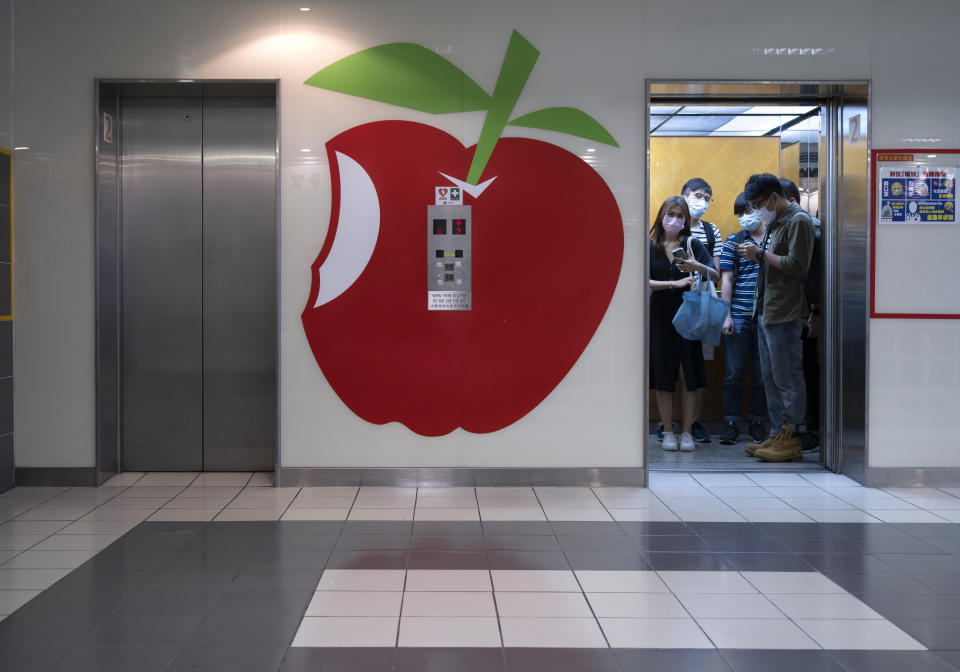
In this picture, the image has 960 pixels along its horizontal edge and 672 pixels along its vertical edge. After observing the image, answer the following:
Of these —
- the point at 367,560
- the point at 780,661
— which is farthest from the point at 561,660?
the point at 367,560

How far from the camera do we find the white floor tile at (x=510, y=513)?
14.4 ft

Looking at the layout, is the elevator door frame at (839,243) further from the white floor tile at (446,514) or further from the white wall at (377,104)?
the white floor tile at (446,514)

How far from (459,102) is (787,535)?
321 cm

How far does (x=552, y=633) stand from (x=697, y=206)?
195 inches

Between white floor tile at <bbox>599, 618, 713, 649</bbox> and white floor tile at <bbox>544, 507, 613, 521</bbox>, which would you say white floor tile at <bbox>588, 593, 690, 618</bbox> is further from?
white floor tile at <bbox>544, 507, 613, 521</bbox>

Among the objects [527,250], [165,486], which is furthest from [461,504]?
[165,486]

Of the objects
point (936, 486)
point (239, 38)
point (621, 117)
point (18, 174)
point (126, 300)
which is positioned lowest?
point (936, 486)

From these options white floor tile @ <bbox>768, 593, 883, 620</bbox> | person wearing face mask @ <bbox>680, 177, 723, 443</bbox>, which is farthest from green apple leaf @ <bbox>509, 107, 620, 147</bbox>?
white floor tile @ <bbox>768, 593, 883, 620</bbox>

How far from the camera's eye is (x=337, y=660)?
104 inches

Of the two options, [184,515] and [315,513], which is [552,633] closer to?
[315,513]

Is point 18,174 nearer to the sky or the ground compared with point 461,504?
nearer to the sky

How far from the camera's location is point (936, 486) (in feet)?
17.1

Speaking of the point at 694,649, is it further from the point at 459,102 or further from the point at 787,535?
the point at 459,102

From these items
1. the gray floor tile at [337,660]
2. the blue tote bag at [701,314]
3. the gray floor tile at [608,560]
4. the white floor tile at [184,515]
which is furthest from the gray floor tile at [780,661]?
the blue tote bag at [701,314]
